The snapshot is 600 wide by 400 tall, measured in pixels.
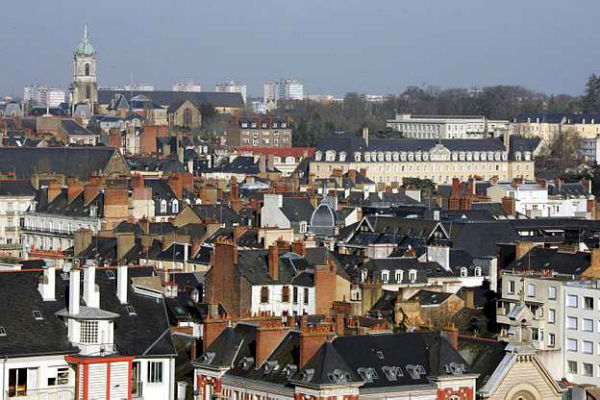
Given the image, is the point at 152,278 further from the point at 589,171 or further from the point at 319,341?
the point at 589,171

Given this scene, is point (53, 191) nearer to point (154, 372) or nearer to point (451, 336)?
point (451, 336)

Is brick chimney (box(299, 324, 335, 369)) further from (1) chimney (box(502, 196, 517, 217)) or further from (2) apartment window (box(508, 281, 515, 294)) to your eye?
(1) chimney (box(502, 196, 517, 217))

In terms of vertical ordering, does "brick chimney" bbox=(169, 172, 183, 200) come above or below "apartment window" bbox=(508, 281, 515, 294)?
above

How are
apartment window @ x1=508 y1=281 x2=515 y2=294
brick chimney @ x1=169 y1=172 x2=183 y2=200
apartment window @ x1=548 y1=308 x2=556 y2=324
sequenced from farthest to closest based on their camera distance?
1. brick chimney @ x1=169 y1=172 x2=183 y2=200
2. apartment window @ x1=508 y1=281 x2=515 y2=294
3. apartment window @ x1=548 y1=308 x2=556 y2=324

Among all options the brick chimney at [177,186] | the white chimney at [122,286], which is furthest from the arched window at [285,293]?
the brick chimney at [177,186]

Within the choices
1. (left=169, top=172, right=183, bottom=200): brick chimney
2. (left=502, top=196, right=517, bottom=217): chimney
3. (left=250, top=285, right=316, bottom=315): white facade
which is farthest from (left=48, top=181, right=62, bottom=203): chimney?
(left=250, top=285, right=316, bottom=315): white facade

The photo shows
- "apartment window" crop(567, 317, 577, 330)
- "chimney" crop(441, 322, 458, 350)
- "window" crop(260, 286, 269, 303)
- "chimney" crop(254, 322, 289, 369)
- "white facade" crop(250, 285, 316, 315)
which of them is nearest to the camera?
"chimney" crop(254, 322, 289, 369)

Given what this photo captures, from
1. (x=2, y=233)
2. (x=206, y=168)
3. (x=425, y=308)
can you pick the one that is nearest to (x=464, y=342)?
(x=425, y=308)
